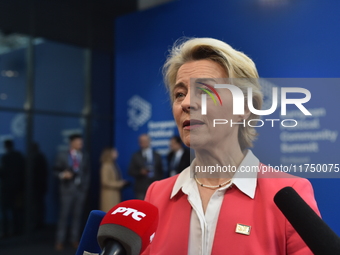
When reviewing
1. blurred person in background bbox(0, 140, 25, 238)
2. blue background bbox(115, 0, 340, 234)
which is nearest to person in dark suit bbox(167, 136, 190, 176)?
blue background bbox(115, 0, 340, 234)

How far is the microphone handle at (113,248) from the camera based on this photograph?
0.74 meters

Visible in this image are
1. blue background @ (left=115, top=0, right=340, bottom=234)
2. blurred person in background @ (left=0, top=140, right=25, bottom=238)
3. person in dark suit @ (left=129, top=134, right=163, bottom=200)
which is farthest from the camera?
blurred person in background @ (left=0, top=140, right=25, bottom=238)

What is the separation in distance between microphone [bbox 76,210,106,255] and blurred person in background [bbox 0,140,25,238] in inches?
244

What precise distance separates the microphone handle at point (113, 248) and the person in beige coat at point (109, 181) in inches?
245

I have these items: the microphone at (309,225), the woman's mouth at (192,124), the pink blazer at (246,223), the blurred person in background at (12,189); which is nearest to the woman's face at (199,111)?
the woman's mouth at (192,124)

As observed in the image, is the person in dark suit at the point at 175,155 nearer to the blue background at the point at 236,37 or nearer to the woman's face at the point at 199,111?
the blue background at the point at 236,37

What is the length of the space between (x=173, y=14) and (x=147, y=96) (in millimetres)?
1494

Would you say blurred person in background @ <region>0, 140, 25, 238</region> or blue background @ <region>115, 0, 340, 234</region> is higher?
blue background @ <region>115, 0, 340, 234</region>

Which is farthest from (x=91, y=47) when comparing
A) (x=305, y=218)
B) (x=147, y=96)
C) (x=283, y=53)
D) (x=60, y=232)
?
(x=305, y=218)

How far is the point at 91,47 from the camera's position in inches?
330

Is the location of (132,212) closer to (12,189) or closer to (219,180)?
(219,180)

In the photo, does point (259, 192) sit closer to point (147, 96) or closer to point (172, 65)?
point (172, 65)

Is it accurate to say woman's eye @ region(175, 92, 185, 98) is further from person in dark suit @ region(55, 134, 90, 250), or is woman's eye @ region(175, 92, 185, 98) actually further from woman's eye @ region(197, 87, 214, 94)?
person in dark suit @ region(55, 134, 90, 250)

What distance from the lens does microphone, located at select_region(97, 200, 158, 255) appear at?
2.51 ft
